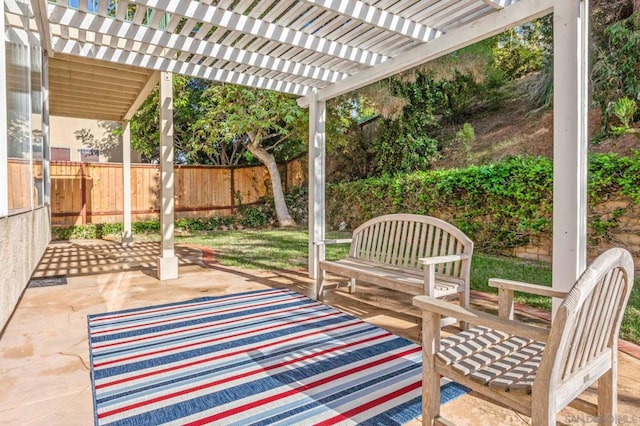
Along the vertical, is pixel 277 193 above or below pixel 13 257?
above

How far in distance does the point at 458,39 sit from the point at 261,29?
175 centimetres

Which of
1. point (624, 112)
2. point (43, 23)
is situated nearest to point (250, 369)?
point (43, 23)

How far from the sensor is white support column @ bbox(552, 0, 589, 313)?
2.39 metres

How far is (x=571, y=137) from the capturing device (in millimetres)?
2424

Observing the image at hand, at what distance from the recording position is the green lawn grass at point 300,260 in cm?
381

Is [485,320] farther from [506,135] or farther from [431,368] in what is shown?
[506,135]

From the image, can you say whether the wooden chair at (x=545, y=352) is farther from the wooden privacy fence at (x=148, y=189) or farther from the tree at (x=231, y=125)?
the wooden privacy fence at (x=148, y=189)

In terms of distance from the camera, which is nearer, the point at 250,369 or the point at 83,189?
the point at 250,369

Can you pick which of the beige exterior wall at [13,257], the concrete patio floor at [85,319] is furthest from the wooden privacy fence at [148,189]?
the beige exterior wall at [13,257]

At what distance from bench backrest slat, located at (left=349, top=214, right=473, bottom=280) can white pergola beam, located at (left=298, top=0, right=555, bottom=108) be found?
1520mm

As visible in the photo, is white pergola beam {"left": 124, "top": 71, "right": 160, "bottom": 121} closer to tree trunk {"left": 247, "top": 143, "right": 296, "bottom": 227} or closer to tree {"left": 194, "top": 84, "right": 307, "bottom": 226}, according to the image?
tree {"left": 194, "top": 84, "right": 307, "bottom": 226}

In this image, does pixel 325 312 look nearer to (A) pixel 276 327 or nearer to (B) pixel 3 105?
(A) pixel 276 327

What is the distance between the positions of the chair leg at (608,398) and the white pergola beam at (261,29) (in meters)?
3.39

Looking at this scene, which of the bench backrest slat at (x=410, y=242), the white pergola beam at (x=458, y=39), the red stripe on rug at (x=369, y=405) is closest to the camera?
the red stripe on rug at (x=369, y=405)
